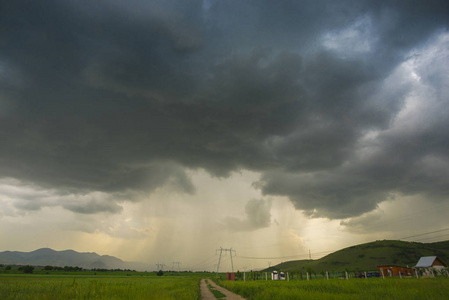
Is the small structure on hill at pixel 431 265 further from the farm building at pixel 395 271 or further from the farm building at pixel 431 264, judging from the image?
the farm building at pixel 395 271

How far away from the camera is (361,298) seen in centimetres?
1728

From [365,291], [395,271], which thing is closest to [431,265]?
[395,271]

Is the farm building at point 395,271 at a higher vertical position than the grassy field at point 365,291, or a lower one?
lower

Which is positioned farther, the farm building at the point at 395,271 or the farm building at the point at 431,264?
the farm building at the point at 395,271

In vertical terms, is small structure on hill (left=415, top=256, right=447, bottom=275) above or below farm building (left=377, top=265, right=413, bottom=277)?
above

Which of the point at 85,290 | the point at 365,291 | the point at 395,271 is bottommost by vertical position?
the point at 395,271

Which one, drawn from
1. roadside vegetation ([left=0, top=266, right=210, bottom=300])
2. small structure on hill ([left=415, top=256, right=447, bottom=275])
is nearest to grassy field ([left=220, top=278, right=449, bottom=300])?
roadside vegetation ([left=0, top=266, right=210, bottom=300])

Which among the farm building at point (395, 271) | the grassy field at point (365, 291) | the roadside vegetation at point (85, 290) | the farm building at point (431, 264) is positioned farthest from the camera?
the farm building at point (395, 271)

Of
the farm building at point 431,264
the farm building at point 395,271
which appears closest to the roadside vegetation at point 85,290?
the farm building at point 395,271

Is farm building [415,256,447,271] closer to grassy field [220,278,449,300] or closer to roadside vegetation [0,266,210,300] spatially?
grassy field [220,278,449,300]

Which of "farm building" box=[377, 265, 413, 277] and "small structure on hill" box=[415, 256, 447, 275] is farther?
"farm building" box=[377, 265, 413, 277]

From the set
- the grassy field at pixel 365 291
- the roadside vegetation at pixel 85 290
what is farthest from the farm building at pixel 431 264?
the roadside vegetation at pixel 85 290

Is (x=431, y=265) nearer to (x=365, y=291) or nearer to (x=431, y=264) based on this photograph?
(x=431, y=264)

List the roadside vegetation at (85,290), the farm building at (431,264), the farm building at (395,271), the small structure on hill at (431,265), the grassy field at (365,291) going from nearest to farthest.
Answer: the roadside vegetation at (85,290)
the grassy field at (365,291)
the small structure on hill at (431,265)
the farm building at (431,264)
the farm building at (395,271)
